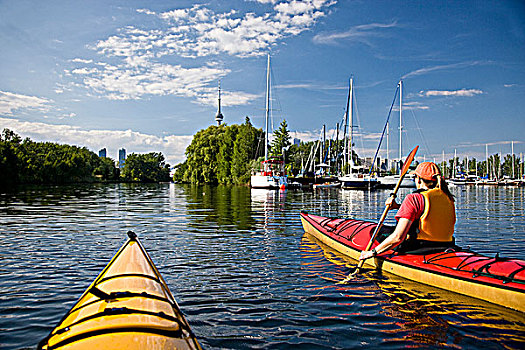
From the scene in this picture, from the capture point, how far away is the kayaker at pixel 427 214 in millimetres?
6324

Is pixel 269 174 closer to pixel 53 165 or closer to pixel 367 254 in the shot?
pixel 367 254

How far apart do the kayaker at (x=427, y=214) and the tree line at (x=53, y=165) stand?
69558 millimetres

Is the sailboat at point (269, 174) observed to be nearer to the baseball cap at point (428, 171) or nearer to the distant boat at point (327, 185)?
the distant boat at point (327, 185)

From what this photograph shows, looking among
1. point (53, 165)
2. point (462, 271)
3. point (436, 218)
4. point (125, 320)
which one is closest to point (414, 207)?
point (436, 218)

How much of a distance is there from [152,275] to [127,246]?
1.29m

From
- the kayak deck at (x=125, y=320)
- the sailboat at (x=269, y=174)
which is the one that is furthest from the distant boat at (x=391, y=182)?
the kayak deck at (x=125, y=320)

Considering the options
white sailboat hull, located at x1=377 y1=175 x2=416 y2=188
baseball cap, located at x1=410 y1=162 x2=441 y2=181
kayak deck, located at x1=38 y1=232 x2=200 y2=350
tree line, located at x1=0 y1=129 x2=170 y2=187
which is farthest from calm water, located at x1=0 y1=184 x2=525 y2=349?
tree line, located at x1=0 y1=129 x2=170 y2=187

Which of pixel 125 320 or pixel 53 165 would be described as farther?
pixel 53 165

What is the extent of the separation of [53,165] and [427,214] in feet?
294

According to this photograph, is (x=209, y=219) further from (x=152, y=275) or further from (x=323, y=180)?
(x=323, y=180)

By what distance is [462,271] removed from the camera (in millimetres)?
5906

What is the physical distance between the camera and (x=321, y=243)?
1055 cm

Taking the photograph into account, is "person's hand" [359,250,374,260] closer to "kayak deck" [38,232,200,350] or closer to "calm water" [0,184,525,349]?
"calm water" [0,184,525,349]

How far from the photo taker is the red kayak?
17.4 feet
